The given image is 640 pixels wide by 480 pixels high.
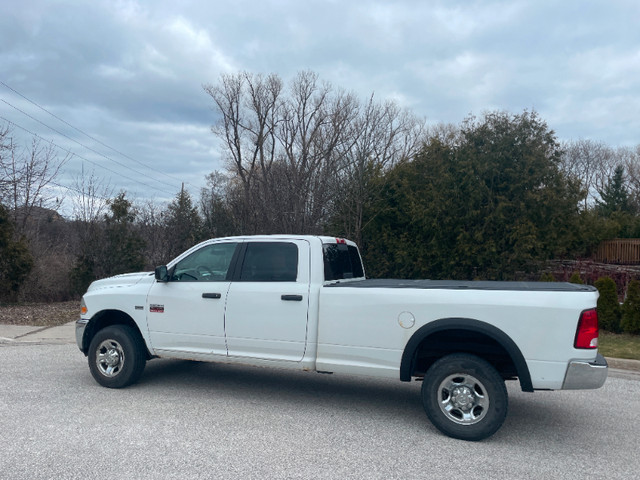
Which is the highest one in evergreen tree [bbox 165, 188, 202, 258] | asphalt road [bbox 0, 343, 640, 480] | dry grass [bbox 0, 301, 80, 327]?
evergreen tree [bbox 165, 188, 202, 258]

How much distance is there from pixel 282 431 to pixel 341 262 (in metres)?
2.30

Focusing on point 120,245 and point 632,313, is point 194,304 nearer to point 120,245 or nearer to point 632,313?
point 632,313

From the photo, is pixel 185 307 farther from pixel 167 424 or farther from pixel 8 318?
pixel 8 318

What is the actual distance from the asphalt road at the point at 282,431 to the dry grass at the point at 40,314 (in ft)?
16.3

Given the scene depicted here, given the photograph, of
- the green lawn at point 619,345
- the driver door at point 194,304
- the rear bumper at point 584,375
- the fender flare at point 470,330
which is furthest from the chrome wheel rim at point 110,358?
the green lawn at point 619,345

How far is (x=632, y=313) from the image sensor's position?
10852 mm

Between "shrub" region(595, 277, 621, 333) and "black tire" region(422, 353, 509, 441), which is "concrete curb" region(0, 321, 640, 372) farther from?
"shrub" region(595, 277, 621, 333)

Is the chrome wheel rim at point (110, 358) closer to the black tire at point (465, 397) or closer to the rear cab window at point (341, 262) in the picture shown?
the rear cab window at point (341, 262)

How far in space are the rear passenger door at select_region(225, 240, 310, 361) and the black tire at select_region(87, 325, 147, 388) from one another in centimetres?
132

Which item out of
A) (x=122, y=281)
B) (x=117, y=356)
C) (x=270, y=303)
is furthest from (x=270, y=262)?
(x=117, y=356)

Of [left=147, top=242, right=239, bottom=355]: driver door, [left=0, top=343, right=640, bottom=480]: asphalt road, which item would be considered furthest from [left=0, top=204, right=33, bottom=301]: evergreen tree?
[left=147, top=242, right=239, bottom=355]: driver door

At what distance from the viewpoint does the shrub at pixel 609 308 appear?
11.2 metres

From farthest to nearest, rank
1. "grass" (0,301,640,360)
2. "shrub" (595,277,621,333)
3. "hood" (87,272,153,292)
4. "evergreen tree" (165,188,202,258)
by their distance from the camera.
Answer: "evergreen tree" (165,188,202,258)
"shrub" (595,277,621,333)
"grass" (0,301,640,360)
"hood" (87,272,153,292)

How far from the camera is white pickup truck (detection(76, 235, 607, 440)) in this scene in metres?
4.98
